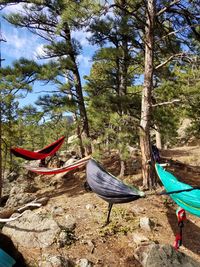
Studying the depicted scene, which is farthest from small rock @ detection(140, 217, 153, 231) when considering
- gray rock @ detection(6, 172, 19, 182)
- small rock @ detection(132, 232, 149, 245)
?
gray rock @ detection(6, 172, 19, 182)

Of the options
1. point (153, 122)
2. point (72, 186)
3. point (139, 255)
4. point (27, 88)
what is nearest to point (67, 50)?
point (27, 88)

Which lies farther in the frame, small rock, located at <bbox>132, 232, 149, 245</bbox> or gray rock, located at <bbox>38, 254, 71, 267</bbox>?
small rock, located at <bbox>132, 232, 149, 245</bbox>

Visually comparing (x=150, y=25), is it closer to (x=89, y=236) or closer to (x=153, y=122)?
(x=153, y=122)

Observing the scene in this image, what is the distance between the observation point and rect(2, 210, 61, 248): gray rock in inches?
238

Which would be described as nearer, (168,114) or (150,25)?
(150,25)

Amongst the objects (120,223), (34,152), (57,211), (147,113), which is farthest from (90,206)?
(147,113)

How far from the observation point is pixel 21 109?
8.24m

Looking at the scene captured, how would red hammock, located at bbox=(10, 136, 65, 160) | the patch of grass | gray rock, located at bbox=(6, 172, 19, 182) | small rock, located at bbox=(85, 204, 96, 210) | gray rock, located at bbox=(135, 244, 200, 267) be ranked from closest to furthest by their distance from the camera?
gray rock, located at bbox=(135, 244, 200, 267), the patch of grass, small rock, located at bbox=(85, 204, 96, 210), red hammock, located at bbox=(10, 136, 65, 160), gray rock, located at bbox=(6, 172, 19, 182)

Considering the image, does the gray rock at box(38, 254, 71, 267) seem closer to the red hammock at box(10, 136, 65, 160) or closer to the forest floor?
the forest floor

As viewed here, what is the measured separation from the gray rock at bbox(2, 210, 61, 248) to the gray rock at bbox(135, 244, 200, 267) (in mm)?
1918

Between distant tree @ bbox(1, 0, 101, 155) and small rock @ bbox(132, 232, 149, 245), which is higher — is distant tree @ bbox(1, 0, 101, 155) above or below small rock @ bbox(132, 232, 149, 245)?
above

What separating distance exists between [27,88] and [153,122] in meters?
4.14

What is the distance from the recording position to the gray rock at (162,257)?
5.33m

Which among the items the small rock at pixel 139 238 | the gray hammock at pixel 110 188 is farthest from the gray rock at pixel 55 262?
the small rock at pixel 139 238
